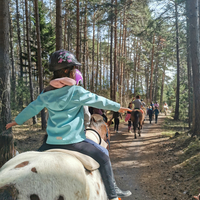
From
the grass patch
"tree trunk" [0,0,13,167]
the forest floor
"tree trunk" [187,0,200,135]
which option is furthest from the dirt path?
"tree trunk" [0,0,13,167]

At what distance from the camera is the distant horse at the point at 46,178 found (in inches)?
57.2

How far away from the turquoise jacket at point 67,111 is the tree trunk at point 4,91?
122 inches

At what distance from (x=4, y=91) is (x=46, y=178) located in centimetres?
388

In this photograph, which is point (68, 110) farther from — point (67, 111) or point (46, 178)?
point (46, 178)

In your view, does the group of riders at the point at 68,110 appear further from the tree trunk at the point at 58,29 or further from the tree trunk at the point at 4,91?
the tree trunk at the point at 58,29

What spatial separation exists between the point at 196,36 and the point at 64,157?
28.8 feet

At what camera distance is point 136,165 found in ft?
22.9

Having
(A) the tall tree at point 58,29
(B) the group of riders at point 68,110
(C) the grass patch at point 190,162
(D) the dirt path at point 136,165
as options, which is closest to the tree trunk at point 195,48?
(C) the grass patch at point 190,162

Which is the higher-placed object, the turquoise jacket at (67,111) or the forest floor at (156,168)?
the turquoise jacket at (67,111)

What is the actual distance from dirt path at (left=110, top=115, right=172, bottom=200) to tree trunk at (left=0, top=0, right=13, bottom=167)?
332cm

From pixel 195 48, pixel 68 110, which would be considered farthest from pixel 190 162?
pixel 68 110

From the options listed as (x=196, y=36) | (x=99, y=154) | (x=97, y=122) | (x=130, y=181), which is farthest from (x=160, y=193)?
(x=196, y=36)

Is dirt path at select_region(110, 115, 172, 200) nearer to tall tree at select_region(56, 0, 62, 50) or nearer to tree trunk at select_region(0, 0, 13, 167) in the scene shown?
tree trunk at select_region(0, 0, 13, 167)

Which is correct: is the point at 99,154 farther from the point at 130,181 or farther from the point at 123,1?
the point at 123,1
